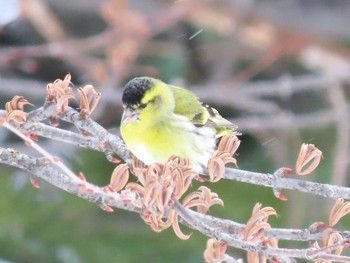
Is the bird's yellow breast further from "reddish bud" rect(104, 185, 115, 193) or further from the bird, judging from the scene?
"reddish bud" rect(104, 185, 115, 193)

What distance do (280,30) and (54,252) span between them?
0.95 meters

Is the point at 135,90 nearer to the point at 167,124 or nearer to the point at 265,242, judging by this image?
the point at 167,124

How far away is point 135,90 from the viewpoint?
123 cm

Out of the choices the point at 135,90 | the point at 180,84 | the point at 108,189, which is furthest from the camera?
the point at 180,84

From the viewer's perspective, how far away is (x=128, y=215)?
242cm

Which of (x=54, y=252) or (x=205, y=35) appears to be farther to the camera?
(x=205, y=35)

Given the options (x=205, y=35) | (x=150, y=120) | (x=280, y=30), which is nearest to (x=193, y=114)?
(x=150, y=120)

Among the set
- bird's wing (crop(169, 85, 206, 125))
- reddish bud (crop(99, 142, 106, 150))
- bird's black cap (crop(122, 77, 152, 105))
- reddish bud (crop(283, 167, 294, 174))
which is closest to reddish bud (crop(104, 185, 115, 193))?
reddish bud (crop(99, 142, 106, 150))

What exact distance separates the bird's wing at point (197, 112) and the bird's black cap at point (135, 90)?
13 centimetres

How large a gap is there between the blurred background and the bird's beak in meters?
0.75

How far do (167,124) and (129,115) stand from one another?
94mm

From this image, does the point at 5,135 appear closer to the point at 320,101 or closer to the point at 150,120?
the point at 320,101

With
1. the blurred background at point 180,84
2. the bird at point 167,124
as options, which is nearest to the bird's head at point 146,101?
the bird at point 167,124

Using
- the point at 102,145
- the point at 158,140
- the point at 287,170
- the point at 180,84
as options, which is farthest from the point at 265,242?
the point at 180,84
